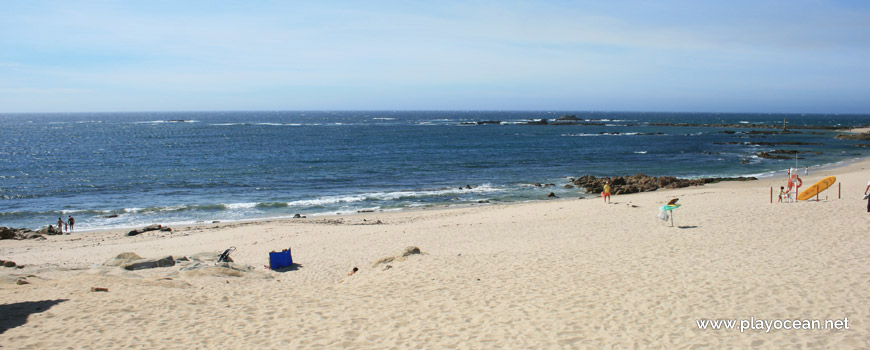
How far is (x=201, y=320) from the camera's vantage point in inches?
330

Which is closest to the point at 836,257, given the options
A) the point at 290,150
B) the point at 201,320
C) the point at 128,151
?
the point at 201,320

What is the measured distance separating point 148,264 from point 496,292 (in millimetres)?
8978

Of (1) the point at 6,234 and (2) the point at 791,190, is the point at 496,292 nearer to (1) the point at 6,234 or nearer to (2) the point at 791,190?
(2) the point at 791,190

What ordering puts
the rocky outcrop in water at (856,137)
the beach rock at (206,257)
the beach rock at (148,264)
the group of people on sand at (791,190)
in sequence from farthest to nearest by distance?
the rocky outcrop in water at (856,137), the group of people on sand at (791,190), the beach rock at (206,257), the beach rock at (148,264)

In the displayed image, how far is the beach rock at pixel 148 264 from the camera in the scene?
40.8ft

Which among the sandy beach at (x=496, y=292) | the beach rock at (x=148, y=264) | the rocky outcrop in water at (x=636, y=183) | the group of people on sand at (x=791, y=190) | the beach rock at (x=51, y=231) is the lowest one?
the beach rock at (x=51, y=231)

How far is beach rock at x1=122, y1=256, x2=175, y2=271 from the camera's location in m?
12.4

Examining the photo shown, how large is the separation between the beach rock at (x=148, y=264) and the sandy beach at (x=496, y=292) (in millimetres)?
355

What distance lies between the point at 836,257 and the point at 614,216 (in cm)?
829

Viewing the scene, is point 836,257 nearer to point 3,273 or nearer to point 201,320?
point 201,320

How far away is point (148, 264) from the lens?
1266cm

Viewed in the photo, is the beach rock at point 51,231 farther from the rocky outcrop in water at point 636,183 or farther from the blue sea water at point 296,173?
the rocky outcrop in water at point 636,183

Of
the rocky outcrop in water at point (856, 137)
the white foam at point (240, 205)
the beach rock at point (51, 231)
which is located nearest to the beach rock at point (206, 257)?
the beach rock at point (51, 231)

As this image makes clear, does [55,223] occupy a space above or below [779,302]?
below
